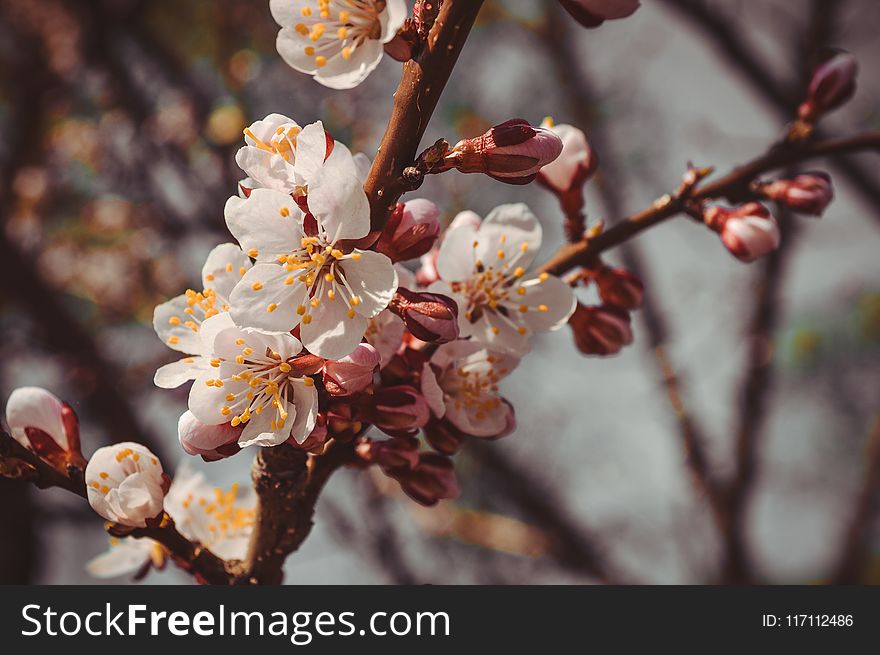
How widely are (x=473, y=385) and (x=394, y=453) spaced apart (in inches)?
3.8

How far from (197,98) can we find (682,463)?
216 centimetres

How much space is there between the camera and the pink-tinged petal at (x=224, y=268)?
59cm

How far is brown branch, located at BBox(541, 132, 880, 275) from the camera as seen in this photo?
26.0 inches

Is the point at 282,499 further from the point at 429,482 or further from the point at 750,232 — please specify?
the point at 750,232

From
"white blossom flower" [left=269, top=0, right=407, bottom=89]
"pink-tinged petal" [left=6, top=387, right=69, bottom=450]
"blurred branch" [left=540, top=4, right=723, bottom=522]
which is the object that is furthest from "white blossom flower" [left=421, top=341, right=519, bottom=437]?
"blurred branch" [left=540, top=4, right=723, bottom=522]

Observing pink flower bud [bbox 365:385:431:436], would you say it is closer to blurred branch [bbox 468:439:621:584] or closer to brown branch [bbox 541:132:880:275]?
brown branch [bbox 541:132:880:275]

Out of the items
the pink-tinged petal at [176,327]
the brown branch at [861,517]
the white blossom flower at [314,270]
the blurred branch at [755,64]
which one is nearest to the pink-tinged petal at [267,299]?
the white blossom flower at [314,270]

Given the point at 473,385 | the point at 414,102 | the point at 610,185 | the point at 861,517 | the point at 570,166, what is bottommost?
the point at 473,385

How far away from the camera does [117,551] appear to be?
0.75 metres

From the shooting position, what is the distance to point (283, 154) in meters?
0.55

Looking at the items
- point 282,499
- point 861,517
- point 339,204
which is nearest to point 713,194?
point 339,204

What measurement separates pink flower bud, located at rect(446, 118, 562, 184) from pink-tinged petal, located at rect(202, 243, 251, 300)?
21 centimetres

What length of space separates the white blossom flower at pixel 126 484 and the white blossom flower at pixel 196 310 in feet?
0.24

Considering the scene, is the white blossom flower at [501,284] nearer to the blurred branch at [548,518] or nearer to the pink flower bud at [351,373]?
the pink flower bud at [351,373]
